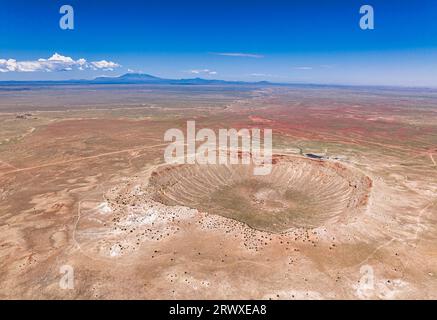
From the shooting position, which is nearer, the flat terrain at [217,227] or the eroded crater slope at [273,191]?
the flat terrain at [217,227]
